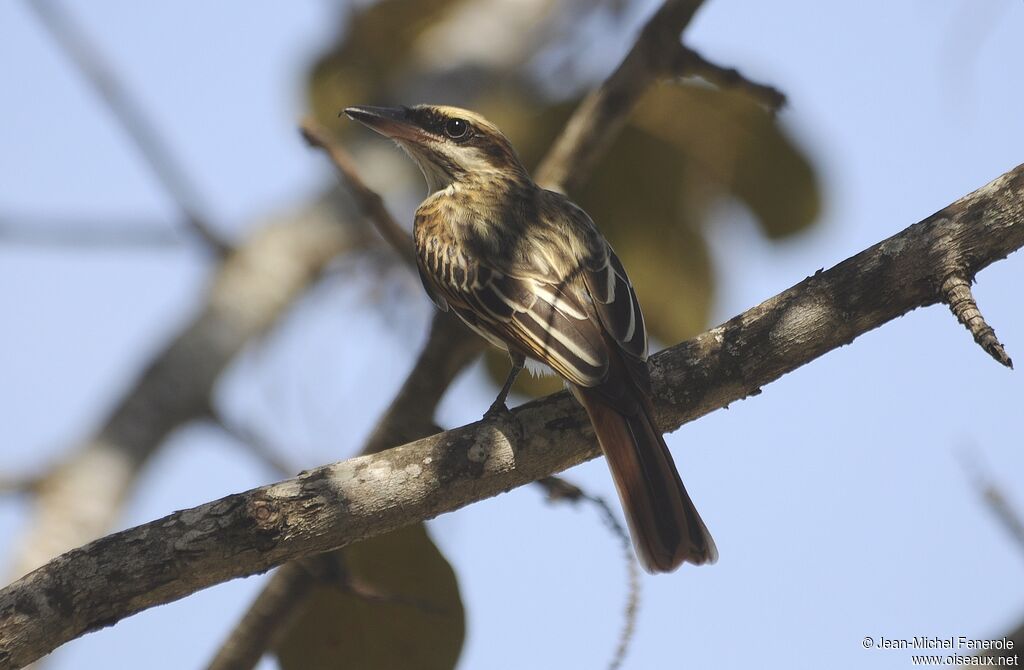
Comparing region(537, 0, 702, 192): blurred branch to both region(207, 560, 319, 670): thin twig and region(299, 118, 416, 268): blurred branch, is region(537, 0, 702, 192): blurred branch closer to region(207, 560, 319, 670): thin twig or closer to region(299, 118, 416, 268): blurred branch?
region(299, 118, 416, 268): blurred branch

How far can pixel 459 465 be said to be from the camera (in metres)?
3.10

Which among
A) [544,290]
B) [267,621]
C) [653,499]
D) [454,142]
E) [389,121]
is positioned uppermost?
[389,121]

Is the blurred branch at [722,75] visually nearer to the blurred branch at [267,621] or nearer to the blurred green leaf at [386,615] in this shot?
the blurred green leaf at [386,615]

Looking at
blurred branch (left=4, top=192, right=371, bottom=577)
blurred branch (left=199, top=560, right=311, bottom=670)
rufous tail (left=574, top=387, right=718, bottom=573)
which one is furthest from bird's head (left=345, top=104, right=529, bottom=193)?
blurred branch (left=199, top=560, right=311, bottom=670)

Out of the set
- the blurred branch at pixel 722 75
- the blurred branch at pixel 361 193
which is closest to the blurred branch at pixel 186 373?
the blurred branch at pixel 361 193

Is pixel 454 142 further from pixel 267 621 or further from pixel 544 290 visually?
pixel 267 621

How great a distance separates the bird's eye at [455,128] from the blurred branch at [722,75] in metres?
0.98

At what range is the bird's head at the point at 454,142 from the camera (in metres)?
5.08

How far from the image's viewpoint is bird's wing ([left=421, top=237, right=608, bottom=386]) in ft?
11.9

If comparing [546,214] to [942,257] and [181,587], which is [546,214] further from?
[181,587]

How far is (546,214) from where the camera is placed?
4.50 meters

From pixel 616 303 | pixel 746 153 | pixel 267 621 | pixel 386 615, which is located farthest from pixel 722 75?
pixel 267 621

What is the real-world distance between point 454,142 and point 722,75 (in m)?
1.20

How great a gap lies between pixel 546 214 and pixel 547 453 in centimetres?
144
